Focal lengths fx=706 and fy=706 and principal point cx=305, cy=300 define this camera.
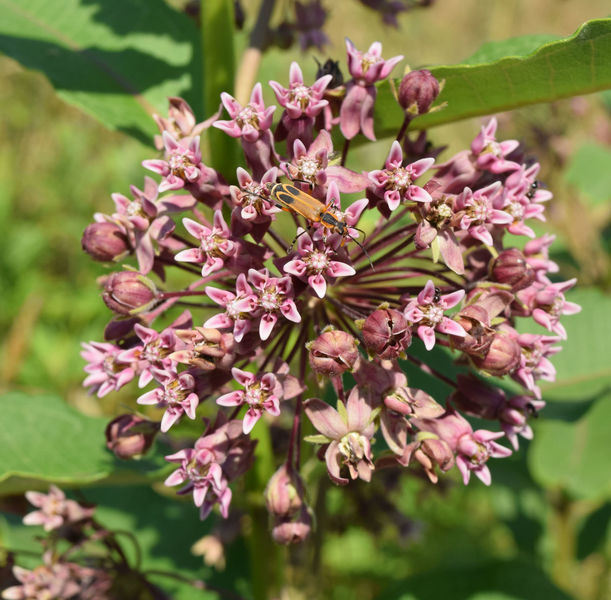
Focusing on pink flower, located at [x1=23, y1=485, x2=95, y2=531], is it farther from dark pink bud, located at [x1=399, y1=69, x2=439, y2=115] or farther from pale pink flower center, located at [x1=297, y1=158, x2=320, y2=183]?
dark pink bud, located at [x1=399, y1=69, x2=439, y2=115]

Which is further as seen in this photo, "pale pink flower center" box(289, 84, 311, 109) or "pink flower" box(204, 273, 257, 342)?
"pale pink flower center" box(289, 84, 311, 109)

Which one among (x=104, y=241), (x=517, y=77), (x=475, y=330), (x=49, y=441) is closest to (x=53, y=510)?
(x=49, y=441)

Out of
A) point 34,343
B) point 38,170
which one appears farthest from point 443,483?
point 38,170

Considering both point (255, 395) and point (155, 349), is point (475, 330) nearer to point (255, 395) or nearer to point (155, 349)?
point (255, 395)

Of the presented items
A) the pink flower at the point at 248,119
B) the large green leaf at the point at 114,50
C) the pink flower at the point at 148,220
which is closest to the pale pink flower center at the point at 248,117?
the pink flower at the point at 248,119

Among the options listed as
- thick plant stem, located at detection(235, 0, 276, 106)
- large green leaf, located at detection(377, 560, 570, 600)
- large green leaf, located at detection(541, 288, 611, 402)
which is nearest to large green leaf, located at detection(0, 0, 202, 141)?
thick plant stem, located at detection(235, 0, 276, 106)

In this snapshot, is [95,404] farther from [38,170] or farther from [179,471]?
[179,471]
